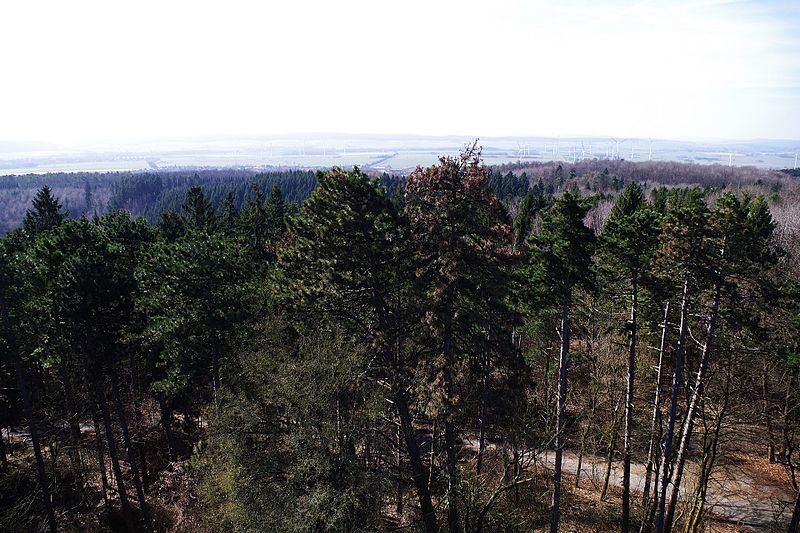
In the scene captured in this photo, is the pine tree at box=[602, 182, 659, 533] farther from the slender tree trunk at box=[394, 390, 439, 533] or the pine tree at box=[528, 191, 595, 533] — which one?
the slender tree trunk at box=[394, 390, 439, 533]

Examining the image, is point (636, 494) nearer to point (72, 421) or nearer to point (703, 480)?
point (703, 480)

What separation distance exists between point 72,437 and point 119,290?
10522mm

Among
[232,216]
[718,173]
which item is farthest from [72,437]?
[718,173]

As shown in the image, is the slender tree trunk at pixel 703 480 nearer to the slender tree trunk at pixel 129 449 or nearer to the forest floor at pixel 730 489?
the forest floor at pixel 730 489

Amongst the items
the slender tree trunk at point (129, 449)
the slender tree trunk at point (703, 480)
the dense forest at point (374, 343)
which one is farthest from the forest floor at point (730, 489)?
the slender tree trunk at point (129, 449)

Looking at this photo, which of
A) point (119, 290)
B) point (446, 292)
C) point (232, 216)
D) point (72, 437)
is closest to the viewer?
point (446, 292)

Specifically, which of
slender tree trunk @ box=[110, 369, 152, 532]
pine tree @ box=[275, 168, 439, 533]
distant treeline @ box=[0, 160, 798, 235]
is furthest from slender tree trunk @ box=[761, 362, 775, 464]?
distant treeline @ box=[0, 160, 798, 235]

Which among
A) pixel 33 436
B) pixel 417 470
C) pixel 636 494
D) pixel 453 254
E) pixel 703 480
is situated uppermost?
pixel 453 254

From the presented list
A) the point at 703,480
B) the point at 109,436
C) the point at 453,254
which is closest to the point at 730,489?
the point at 703,480

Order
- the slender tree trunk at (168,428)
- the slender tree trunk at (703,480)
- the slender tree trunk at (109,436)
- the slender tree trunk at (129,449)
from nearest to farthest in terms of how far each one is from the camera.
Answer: the slender tree trunk at (109,436) < the slender tree trunk at (703,480) < the slender tree trunk at (129,449) < the slender tree trunk at (168,428)

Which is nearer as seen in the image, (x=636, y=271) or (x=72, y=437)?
(x=636, y=271)

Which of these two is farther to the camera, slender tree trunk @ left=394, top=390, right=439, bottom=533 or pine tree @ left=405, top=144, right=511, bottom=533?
slender tree trunk @ left=394, top=390, right=439, bottom=533

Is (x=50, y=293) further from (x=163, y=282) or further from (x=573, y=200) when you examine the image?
(x=573, y=200)

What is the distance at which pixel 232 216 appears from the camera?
169 ft
